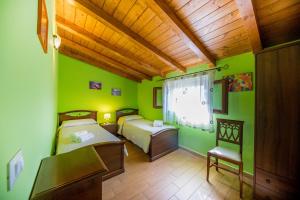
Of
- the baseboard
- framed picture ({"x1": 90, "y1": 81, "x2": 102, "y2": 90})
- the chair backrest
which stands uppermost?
framed picture ({"x1": 90, "y1": 81, "x2": 102, "y2": 90})

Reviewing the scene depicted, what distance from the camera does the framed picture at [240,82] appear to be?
220 cm

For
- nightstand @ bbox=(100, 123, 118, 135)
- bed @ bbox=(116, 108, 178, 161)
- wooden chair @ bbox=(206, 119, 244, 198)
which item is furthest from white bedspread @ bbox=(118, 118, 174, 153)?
wooden chair @ bbox=(206, 119, 244, 198)

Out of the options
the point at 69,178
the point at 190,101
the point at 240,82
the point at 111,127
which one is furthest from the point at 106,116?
the point at 240,82

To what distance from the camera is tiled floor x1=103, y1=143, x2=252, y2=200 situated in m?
1.80

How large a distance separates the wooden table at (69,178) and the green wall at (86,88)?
2941 mm

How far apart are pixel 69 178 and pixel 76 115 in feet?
10.9

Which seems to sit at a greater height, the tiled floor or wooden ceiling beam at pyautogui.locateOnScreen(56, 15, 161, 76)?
wooden ceiling beam at pyautogui.locateOnScreen(56, 15, 161, 76)

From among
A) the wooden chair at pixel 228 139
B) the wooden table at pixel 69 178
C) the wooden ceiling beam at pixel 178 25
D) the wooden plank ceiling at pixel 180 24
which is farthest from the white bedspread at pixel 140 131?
the wooden ceiling beam at pixel 178 25

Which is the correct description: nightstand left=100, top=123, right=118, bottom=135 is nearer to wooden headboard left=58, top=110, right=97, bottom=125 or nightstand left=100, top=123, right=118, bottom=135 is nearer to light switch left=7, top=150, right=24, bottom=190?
wooden headboard left=58, top=110, right=97, bottom=125

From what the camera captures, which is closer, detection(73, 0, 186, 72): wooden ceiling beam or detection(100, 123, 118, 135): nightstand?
detection(73, 0, 186, 72): wooden ceiling beam

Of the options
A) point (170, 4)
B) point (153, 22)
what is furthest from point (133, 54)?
point (170, 4)

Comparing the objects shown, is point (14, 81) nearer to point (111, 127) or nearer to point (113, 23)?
point (113, 23)

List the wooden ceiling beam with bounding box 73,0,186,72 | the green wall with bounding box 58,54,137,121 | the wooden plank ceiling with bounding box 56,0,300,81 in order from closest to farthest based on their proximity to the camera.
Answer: the wooden plank ceiling with bounding box 56,0,300,81 < the wooden ceiling beam with bounding box 73,0,186,72 < the green wall with bounding box 58,54,137,121

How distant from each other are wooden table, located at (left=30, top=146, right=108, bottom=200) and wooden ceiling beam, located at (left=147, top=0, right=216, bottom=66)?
1806 millimetres
